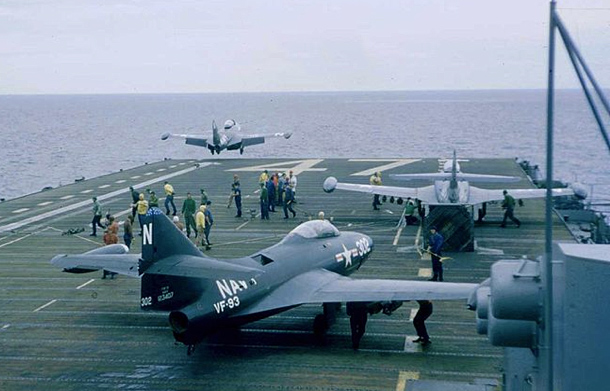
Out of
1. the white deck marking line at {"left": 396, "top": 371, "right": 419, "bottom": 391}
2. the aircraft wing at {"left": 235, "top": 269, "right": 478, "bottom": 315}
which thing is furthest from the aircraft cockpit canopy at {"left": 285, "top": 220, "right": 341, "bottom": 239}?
the white deck marking line at {"left": 396, "top": 371, "right": 419, "bottom": 391}

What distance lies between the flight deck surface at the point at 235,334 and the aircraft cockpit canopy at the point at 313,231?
98cm

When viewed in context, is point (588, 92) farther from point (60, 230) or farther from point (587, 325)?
point (60, 230)

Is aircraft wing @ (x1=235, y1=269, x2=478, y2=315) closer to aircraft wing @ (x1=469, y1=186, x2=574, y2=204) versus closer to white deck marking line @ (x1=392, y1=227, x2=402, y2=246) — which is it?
white deck marking line @ (x1=392, y1=227, x2=402, y2=246)

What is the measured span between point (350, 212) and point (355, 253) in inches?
632

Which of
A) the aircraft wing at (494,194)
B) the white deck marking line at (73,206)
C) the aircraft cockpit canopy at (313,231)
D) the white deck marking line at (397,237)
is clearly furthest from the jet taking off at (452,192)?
the white deck marking line at (73,206)

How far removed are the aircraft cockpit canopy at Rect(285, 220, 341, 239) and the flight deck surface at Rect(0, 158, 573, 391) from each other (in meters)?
0.98

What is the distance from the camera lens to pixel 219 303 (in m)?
14.9

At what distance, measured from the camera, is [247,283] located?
15.8m

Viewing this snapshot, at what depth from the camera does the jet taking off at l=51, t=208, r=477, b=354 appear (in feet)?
47.8

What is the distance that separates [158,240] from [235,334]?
390cm

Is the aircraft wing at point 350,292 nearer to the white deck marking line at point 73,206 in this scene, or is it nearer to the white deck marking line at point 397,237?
the white deck marking line at point 397,237

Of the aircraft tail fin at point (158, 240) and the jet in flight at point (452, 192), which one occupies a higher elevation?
the aircraft tail fin at point (158, 240)

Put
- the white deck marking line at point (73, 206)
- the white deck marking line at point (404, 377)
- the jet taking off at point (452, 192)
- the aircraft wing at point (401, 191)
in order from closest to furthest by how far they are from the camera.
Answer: the white deck marking line at point (404, 377), the jet taking off at point (452, 192), the aircraft wing at point (401, 191), the white deck marking line at point (73, 206)

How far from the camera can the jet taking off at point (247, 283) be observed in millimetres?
14555
